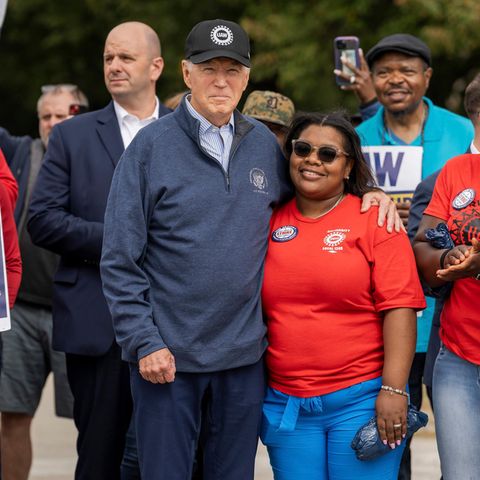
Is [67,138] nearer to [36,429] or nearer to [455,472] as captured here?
[455,472]

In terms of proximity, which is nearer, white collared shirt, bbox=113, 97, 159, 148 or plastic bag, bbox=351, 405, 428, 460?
plastic bag, bbox=351, 405, 428, 460

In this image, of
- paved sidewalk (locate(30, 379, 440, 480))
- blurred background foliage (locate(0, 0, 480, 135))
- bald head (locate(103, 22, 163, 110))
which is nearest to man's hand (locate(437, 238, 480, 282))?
bald head (locate(103, 22, 163, 110))

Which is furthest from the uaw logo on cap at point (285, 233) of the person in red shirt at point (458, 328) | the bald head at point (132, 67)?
the bald head at point (132, 67)

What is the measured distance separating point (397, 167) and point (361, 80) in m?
1.04

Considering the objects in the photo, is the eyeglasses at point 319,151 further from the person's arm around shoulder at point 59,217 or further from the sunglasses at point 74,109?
the sunglasses at point 74,109

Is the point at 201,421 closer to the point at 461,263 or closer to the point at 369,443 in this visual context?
the point at 369,443

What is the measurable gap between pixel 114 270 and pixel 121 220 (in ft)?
0.62

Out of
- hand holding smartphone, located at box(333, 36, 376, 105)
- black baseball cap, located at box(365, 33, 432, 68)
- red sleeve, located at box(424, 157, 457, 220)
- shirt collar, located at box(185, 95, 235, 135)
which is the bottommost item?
red sleeve, located at box(424, 157, 457, 220)

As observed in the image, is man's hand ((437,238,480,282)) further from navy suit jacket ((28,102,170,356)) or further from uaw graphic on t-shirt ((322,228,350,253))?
navy suit jacket ((28,102,170,356))

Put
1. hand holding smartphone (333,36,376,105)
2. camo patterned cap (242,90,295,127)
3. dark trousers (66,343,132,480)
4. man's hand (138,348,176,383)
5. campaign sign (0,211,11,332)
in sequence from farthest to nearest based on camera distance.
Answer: hand holding smartphone (333,36,376,105), camo patterned cap (242,90,295,127), dark trousers (66,343,132,480), campaign sign (0,211,11,332), man's hand (138,348,176,383)

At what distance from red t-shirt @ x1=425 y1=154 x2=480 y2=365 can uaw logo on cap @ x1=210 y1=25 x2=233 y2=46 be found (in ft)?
3.23

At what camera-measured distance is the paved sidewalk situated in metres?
6.99

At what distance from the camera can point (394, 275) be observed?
4.23 m

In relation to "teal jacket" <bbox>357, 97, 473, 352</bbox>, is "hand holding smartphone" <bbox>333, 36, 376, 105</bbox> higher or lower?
higher
